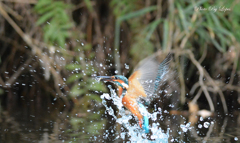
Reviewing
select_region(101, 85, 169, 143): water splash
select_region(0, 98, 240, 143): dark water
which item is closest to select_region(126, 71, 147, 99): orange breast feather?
select_region(101, 85, 169, 143): water splash

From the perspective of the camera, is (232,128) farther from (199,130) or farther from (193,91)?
(193,91)

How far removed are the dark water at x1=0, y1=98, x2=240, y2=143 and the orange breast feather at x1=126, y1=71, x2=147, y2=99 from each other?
33 cm

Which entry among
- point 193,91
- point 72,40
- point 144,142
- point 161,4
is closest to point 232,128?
point 144,142

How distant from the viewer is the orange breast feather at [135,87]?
6.72ft

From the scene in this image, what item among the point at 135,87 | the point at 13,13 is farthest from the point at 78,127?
the point at 13,13

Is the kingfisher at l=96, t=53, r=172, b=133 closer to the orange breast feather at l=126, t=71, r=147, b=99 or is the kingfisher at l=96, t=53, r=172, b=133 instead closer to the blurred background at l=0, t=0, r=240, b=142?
the orange breast feather at l=126, t=71, r=147, b=99

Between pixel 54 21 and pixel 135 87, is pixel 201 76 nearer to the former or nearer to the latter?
pixel 54 21

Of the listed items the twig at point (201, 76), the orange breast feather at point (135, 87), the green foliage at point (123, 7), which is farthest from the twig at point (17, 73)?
the orange breast feather at point (135, 87)

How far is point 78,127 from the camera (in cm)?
259

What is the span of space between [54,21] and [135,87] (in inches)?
68.4

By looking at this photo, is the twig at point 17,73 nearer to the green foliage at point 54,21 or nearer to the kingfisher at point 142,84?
the green foliage at point 54,21

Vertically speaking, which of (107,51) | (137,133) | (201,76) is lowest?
(137,133)

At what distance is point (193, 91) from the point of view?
13.1 ft

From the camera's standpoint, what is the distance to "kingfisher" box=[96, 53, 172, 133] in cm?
201
